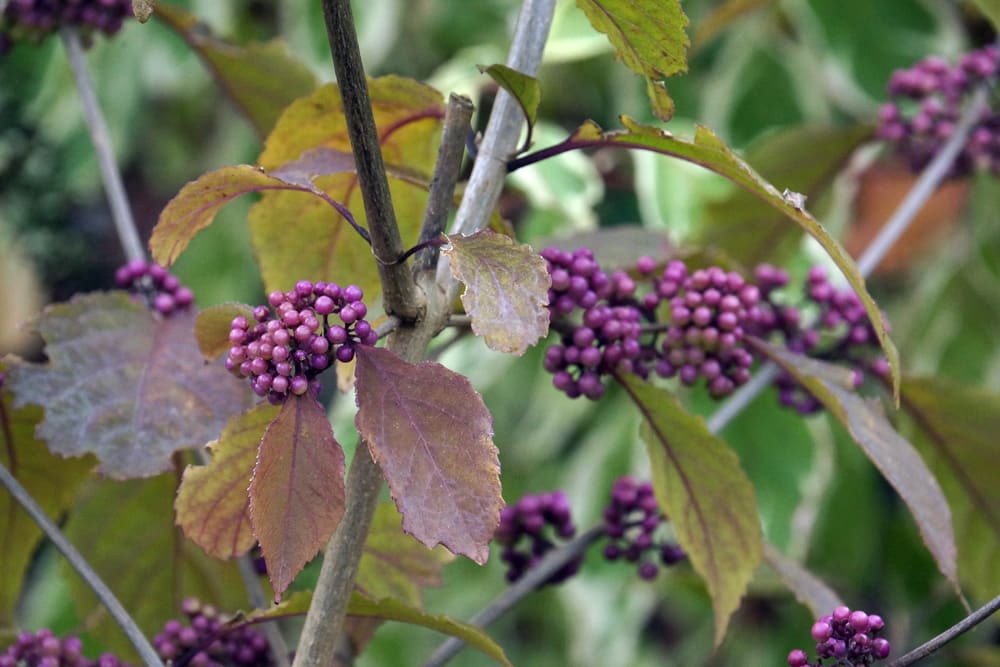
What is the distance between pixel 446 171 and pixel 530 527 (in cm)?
26

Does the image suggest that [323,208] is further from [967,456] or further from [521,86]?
[967,456]

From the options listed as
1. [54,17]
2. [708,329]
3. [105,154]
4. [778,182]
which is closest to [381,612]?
[708,329]

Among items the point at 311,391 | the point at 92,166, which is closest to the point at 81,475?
the point at 311,391

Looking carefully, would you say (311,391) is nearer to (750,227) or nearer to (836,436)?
(750,227)

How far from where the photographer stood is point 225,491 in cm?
45

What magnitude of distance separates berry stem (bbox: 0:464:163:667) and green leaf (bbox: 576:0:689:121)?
0.28 meters

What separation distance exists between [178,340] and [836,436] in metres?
1.00

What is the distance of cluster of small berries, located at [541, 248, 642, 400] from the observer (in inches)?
19.7

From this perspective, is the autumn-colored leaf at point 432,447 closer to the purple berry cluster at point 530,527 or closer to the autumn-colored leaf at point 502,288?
the autumn-colored leaf at point 502,288

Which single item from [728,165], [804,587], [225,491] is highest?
[728,165]

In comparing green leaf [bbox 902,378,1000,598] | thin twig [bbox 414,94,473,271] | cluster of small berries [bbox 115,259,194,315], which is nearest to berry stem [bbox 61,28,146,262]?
cluster of small berries [bbox 115,259,194,315]

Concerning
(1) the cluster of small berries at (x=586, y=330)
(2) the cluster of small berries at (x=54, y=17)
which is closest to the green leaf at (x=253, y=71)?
(2) the cluster of small berries at (x=54, y=17)

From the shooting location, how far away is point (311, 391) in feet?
1.35

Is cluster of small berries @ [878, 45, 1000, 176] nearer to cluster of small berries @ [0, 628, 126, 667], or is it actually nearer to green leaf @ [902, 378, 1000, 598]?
green leaf @ [902, 378, 1000, 598]
